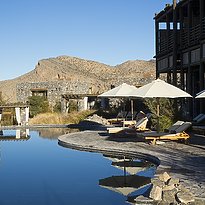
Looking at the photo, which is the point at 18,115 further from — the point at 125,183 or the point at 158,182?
the point at 158,182

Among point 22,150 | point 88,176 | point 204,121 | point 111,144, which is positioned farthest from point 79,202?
point 204,121

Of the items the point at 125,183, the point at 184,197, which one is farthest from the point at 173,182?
the point at 125,183

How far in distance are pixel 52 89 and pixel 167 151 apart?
22110 millimetres

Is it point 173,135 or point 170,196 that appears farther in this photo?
point 173,135

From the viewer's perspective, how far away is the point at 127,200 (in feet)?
21.7

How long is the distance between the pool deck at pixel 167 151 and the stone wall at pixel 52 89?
16.2m

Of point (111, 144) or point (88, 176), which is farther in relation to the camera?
point (111, 144)

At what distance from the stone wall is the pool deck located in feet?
53.2

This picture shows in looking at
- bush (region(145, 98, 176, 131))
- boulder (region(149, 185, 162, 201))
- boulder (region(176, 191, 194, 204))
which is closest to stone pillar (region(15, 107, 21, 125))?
bush (region(145, 98, 176, 131))

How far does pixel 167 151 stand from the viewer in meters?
10.3

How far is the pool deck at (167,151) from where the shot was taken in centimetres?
717

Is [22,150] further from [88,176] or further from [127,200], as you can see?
[127,200]

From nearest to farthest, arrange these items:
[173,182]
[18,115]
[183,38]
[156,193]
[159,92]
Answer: [156,193] → [173,182] → [159,92] → [183,38] → [18,115]

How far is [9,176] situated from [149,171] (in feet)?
11.0
